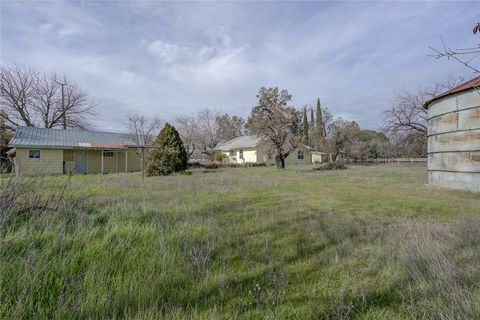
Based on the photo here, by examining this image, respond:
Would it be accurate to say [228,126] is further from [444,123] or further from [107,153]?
[444,123]

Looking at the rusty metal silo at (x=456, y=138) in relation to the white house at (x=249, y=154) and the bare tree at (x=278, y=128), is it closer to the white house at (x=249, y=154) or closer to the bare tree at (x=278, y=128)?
the bare tree at (x=278, y=128)

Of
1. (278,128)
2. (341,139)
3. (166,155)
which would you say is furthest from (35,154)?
(341,139)

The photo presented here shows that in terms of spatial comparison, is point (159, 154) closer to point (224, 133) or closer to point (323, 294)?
point (323, 294)

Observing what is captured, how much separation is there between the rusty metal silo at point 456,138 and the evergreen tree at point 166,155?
49.8ft

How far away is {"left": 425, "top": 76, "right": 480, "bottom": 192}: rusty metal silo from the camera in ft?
29.3

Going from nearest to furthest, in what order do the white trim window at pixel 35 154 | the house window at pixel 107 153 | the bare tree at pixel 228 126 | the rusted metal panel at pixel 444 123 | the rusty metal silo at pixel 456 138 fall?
1. the rusty metal silo at pixel 456 138
2. the rusted metal panel at pixel 444 123
3. the white trim window at pixel 35 154
4. the house window at pixel 107 153
5. the bare tree at pixel 228 126

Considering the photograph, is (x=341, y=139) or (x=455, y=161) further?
(x=341, y=139)

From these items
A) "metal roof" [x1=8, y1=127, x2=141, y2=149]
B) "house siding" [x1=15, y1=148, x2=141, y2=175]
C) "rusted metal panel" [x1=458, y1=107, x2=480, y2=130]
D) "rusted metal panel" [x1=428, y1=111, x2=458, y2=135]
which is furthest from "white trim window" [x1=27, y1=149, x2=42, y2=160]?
"rusted metal panel" [x1=458, y1=107, x2=480, y2=130]

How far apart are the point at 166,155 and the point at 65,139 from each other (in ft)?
36.7

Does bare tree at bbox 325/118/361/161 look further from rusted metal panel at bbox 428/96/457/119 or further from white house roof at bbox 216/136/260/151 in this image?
rusted metal panel at bbox 428/96/457/119

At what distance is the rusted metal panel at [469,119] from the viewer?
884 cm

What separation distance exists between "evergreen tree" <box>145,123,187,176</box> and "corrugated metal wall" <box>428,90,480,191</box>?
15154 millimetres

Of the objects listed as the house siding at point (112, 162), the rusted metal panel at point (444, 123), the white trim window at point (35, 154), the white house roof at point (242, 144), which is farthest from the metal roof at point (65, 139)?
the rusted metal panel at point (444, 123)

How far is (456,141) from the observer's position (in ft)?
31.5
